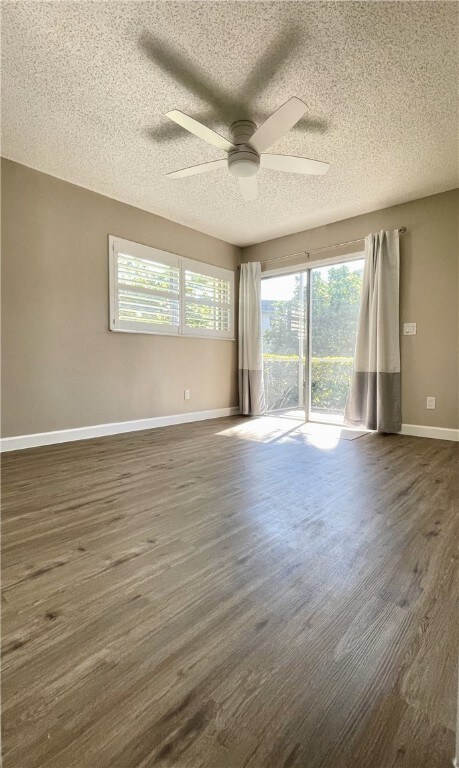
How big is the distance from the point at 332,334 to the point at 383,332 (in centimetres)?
75

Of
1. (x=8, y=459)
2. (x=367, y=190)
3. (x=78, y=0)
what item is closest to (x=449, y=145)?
(x=367, y=190)

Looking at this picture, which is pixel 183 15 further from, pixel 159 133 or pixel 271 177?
pixel 271 177

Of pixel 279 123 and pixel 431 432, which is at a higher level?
pixel 279 123

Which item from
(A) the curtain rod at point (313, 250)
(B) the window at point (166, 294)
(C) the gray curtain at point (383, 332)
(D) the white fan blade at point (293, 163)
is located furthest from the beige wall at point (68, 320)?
(C) the gray curtain at point (383, 332)

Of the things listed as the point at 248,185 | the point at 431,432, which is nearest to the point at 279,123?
the point at 248,185

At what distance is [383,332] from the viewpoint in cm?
381

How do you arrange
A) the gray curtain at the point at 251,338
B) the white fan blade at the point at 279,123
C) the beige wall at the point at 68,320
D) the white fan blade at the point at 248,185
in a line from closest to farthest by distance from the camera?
the white fan blade at the point at 279,123 → the white fan blade at the point at 248,185 → the beige wall at the point at 68,320 → the gray curtain at the point at 251,338

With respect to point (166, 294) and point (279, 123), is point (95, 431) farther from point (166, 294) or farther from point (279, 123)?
point (279, 123)

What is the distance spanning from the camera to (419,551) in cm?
140

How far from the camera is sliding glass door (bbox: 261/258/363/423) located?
433cm

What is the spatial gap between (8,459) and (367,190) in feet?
13.6

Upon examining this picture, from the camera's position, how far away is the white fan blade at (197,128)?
1.96 m

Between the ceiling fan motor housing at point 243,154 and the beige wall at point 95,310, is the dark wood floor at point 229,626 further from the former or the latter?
the ceiling fan motor housing at point 243,154

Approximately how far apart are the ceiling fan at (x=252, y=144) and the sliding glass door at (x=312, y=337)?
2093mm
